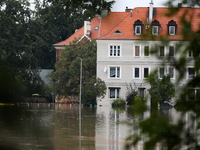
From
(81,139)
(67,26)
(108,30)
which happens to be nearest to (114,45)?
(108,30)

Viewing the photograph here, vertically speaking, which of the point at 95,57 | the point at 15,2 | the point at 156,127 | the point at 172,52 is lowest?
the point at 156,127

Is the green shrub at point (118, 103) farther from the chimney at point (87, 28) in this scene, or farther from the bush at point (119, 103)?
the chimney at point (87, 28)

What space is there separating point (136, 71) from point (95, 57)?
6.71 metres

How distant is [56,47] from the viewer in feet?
246

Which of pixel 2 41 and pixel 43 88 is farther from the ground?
pixel 2 41

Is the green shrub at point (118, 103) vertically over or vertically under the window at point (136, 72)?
under

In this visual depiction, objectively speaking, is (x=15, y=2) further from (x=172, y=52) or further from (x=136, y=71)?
(x=172, y=52)

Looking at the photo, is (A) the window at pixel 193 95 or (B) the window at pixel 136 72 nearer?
(A) the window at pixel 193 95

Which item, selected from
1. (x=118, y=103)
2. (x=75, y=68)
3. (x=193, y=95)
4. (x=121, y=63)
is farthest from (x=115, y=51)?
(x=193, y=95)

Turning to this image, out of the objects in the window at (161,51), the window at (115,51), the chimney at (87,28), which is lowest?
the window at (161,51)

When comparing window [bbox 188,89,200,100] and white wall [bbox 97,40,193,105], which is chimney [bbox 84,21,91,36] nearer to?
white wall [bbox 97,40,193,105]

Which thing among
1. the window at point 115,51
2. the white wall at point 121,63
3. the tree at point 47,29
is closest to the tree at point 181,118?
the white wall at point 121,63

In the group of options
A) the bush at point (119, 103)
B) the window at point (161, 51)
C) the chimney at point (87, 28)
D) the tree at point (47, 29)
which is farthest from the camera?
the tree at point (47, 29)

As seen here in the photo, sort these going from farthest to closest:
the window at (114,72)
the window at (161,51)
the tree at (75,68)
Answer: the tree at (75,68), the window at (114,72), the window at (161,51)
